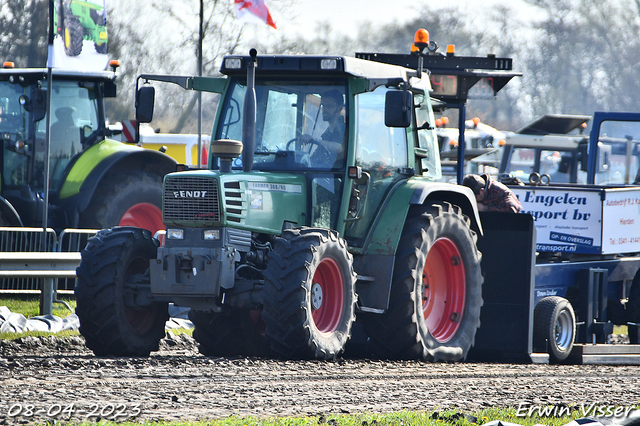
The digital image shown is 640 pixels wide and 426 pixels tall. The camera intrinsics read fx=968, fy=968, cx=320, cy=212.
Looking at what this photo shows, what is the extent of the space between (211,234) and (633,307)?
5.23m

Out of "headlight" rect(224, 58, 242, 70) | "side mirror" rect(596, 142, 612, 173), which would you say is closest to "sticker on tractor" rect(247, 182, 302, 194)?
"headlight" rect(224, 58, 242, 70)

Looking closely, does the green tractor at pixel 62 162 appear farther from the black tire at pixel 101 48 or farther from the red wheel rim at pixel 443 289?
the red wheel rim at pixel 443 289

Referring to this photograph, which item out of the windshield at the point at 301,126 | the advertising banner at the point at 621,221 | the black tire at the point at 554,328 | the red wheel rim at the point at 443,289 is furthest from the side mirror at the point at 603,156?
the windshield at the point at 301,126

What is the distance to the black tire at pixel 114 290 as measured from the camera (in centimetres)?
705

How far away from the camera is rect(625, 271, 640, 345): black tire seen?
1014cm

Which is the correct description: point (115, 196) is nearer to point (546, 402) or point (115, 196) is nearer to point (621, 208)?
point (621, 208)

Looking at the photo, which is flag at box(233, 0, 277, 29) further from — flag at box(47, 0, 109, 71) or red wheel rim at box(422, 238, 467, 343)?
red wheel rim at box(422, 238, 467, 343)

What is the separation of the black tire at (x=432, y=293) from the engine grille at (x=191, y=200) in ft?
5.36

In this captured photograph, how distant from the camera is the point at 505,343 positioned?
338 inches

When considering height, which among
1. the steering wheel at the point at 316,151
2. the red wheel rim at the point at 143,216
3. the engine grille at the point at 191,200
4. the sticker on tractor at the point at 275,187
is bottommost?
the red wheel rim at the point at 143,216

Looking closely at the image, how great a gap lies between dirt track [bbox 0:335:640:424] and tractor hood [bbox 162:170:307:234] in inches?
39.7

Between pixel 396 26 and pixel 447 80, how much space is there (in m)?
29.1

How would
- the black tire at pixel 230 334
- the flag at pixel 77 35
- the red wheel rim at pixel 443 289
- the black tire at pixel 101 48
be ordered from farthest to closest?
the black tire at pixel 101 48
the flag at pixel 77 35
the red wheel rim at pixel 443 289
the black tire at pixel 230 334

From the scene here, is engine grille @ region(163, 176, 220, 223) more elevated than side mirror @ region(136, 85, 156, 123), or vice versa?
side mirror @ region(136, 85, 156, 123)
